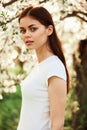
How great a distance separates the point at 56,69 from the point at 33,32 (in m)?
0.26

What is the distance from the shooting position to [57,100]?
2.70m

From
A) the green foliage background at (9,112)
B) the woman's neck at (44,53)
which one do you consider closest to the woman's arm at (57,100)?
the woman's neck at (44,53)

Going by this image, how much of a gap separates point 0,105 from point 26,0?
546cm

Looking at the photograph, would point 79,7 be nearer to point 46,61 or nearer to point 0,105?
point 46,61

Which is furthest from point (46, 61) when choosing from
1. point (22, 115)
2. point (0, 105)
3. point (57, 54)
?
point (0, 105)

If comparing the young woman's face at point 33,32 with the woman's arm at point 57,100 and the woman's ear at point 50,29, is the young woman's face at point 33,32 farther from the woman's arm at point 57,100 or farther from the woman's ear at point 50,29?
the woman's arm at point 57,100

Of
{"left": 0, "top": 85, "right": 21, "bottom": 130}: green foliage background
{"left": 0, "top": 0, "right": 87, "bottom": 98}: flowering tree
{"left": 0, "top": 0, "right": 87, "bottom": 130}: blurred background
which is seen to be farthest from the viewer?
{"left": 0, "top": 85, "right": 21, "bottom": 130}: green foliage background

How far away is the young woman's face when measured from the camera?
114 inches

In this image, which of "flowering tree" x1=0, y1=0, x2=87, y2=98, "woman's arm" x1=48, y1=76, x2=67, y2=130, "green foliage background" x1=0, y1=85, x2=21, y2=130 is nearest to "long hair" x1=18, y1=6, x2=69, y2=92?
"woman's arm" x1=48, y1=76, x2=67, y2=130

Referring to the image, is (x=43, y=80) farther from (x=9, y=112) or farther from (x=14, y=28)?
(x=9, y=112)

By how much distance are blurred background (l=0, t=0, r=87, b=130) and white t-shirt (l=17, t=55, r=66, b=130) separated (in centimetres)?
119

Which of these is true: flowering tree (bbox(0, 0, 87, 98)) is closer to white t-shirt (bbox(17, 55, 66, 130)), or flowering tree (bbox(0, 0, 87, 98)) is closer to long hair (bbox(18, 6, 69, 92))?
long hair (bbox(18, 6, 69, 92))

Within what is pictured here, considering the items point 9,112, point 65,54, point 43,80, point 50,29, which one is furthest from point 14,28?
point 9,112

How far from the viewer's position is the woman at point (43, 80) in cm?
271
